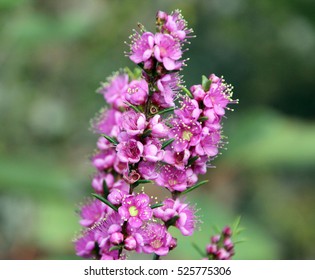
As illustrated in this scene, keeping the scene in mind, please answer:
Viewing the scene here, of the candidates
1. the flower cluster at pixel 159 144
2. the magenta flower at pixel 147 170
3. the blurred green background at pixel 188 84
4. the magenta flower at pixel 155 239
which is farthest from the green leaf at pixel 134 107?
the blurred green background at pixel 188 84

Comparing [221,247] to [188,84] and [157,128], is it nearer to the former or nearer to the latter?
[157,128]

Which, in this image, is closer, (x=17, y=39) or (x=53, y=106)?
(x=17, y=39)

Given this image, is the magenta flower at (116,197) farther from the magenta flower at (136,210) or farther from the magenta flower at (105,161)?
the magenta flower at (105,161)

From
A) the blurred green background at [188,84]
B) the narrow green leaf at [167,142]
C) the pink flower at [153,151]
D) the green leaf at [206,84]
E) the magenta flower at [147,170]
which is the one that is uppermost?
the blurred green background at [188,84]

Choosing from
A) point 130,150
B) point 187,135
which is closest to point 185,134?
point 187,135
